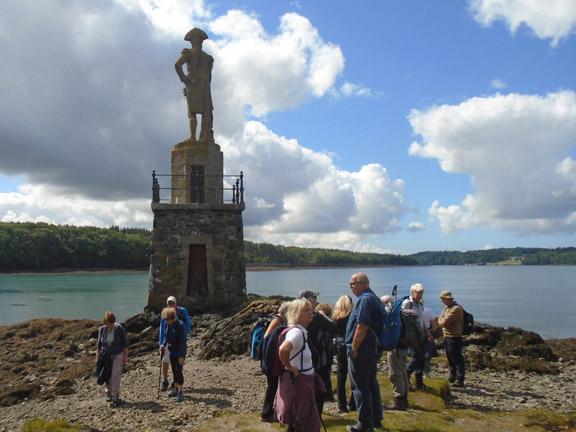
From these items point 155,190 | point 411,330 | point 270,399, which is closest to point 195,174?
point 155,190

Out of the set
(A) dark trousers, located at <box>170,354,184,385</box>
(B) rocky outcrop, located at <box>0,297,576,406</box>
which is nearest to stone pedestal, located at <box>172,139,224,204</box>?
(B) rocky outcrop, located at <box>0,297,576,406</box>

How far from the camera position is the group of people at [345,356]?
4113 mm

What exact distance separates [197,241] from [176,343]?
9053mm

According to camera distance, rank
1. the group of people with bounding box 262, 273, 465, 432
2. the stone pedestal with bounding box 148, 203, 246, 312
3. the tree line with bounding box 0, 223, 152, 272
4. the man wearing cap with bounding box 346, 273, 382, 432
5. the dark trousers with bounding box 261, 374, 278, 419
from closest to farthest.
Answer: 1. the group of people with bounding box 262, 273, 465, 432
2. the man wearing cap with bounding box 346, 273, 382, 432
3. the dark trousers with bounding box 261, 374, 278, 419
4. the stone pedestal with bounding box 148, 203, 246, 312
5. the tree line with bounding box 0, 223, 152, 272

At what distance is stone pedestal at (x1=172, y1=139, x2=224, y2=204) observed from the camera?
54.7ft

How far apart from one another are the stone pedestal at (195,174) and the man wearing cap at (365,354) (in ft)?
40.0

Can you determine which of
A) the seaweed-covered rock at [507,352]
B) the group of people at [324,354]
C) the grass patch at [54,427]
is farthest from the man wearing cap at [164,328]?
the seaweed-covered rock at [507,352]

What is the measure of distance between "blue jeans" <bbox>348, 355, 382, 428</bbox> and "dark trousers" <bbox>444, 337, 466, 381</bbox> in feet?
9.32

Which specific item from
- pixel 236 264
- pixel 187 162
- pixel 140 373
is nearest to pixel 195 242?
pixel 236 264

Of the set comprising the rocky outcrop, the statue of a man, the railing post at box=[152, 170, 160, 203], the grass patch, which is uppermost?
the statue of a man

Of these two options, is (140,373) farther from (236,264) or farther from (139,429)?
(236,264)

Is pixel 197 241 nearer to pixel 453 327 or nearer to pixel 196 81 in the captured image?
pixel 196 81

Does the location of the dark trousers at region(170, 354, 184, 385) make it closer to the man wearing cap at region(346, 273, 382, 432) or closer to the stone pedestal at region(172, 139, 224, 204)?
the man wearing cap at region(346, 273, 382, 432)

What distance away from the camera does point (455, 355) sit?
300 inches
